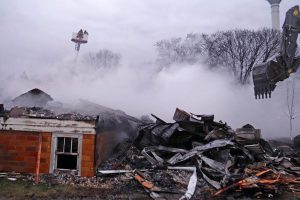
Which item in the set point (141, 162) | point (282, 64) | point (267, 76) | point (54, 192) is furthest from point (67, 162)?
point (282, 64)

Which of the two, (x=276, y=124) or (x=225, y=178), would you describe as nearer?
(x=225, y=178)

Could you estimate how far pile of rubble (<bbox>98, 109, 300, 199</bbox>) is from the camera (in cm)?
923

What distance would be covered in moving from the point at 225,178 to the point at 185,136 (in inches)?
126

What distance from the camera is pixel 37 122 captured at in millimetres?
10570

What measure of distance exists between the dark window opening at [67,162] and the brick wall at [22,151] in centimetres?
36

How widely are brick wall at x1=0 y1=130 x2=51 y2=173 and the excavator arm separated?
275 inches

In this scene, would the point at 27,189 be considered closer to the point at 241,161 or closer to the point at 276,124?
the point at 241,161

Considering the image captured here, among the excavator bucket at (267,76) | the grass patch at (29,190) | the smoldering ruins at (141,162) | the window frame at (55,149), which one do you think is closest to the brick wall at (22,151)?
the smoldering ruins at (141,162)

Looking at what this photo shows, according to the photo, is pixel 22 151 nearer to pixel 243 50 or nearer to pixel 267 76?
pixel 267 76

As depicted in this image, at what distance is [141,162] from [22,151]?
4.05 m

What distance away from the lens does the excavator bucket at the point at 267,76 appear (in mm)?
9812

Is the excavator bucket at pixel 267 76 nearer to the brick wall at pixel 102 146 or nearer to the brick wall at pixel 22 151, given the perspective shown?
the brick wall at pixel 102 146

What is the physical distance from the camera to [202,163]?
434 inches

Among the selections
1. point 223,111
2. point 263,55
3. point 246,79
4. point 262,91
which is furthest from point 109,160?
point 263,55
